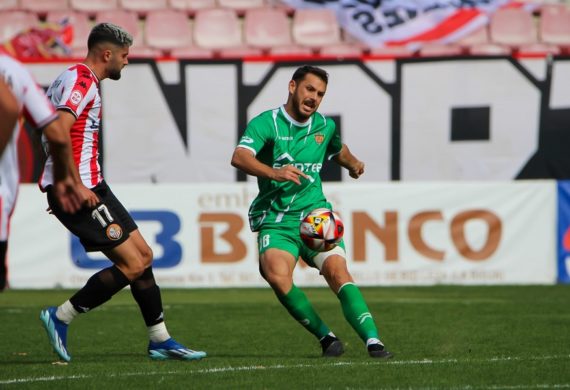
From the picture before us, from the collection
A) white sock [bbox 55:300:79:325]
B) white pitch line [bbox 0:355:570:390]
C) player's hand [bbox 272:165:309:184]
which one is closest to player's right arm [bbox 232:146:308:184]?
player's hand [bbox 272:165:309:184]

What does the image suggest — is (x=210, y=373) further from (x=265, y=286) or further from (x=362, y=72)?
(x=362, y=72)

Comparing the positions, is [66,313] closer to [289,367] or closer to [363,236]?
[289,367]

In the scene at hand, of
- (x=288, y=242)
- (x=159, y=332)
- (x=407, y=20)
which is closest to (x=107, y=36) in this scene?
(x=288, y=242)

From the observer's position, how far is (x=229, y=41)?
18859 mm

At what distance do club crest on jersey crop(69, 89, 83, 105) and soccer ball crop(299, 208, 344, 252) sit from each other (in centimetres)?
173

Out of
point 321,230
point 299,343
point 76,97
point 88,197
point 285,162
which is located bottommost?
point 299,343

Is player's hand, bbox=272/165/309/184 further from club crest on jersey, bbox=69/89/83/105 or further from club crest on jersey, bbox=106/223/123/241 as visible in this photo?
club crest on jersey, bbox=69/89/83/105

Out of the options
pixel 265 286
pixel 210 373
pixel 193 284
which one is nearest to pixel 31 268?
pixel 193 284

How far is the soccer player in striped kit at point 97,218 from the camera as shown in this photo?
7207 mm

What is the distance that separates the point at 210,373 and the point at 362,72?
9.66 m

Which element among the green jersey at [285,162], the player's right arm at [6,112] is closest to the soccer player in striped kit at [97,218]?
the green jersey at [285,162]

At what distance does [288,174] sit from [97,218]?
129 centimetres

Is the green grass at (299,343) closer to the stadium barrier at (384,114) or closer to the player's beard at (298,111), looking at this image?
the player's beard at (298,111)

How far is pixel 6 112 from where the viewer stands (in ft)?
18.3
